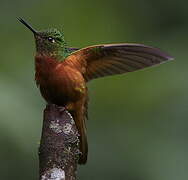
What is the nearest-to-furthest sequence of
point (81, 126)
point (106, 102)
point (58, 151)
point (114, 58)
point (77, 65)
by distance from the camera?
point (58, 151), point (81, 126), point (77, 65), point (114, 58), point (106, 102)

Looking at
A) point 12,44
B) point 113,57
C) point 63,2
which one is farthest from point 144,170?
point 63,2

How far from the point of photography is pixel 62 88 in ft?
13.4

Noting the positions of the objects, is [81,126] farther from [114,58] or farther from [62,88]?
[114,58]

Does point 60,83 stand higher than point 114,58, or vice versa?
point 114,58

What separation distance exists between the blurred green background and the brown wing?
98 cm

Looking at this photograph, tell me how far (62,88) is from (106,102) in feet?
6.23

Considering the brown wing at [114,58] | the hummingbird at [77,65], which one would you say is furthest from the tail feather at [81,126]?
the brown wing at [114,58]

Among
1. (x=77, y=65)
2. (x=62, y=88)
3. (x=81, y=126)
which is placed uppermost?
(x=77, y=65)

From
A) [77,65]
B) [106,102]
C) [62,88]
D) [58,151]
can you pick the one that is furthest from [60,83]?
[106,102]

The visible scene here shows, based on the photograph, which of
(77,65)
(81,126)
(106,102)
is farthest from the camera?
(106,102)

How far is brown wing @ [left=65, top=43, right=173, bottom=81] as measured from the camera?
169 inches

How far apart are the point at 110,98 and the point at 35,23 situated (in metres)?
1.09

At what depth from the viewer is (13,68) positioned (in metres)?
5.91

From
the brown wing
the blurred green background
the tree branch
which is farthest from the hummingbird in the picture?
the blurred green background
